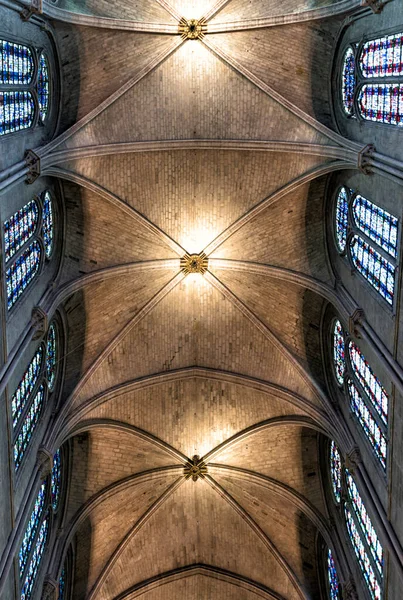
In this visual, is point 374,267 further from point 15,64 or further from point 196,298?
point 15,64

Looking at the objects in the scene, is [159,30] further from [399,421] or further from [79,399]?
[399,421]

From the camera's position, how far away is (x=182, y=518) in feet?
83.9

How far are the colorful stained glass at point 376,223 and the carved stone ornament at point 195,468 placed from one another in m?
10.5

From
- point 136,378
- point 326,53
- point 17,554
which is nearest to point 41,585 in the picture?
point 17,554

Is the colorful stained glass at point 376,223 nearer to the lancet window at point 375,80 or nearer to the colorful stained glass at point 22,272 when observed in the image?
the lancet window at point 375,80

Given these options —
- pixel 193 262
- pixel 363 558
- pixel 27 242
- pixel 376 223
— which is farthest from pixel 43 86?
pixel 363 558

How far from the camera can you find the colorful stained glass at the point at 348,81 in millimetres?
18328

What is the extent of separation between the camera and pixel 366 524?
18.2 metres

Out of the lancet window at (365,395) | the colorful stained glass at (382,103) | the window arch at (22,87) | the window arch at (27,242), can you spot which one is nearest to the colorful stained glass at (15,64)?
the window arch at (22,87)

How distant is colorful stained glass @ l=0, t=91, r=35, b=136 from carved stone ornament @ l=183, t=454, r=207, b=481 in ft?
42.2

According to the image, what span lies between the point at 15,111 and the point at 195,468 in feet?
44.8

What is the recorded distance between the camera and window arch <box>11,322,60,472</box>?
16828mm

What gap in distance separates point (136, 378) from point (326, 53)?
11603 mm

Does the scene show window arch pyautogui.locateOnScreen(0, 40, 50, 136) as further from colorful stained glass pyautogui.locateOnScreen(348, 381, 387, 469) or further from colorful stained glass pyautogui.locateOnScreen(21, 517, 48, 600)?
colorful stained glass pyautogui.locateOnScreen(348, 381, 387, 469)
